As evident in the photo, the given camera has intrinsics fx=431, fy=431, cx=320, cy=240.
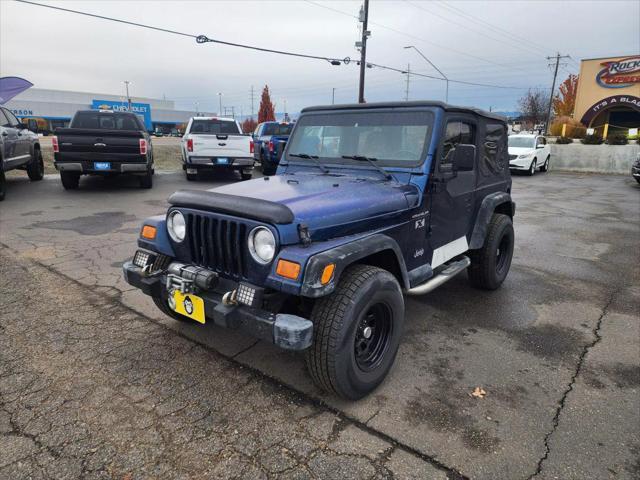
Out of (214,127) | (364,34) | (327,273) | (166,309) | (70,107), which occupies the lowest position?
(166,309)

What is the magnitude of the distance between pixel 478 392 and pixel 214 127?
11937 mm

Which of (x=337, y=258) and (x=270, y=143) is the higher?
(x=270, y=143)

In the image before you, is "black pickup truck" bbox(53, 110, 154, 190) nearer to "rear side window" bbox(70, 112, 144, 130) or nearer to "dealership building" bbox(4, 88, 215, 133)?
"rear side window" bbox(70, 112, 144, 130)

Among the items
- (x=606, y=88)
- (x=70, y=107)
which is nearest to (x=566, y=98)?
(x=606, y=88)

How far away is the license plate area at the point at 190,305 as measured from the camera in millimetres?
2732

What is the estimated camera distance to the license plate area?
2.73 metres

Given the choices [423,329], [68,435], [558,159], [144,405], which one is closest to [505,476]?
[423,329]

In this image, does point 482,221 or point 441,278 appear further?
point 482,221

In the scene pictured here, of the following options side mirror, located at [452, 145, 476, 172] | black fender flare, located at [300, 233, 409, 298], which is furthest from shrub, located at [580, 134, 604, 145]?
black fender flare, located at [300, 233, 409, 298]

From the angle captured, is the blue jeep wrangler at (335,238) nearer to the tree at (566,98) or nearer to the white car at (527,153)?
the white car at (527,153)

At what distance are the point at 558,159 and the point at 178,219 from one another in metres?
23.8

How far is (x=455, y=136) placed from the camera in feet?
12.6

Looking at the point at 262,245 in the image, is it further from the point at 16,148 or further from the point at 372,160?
the point at 16,148

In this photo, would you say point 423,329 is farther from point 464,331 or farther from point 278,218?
point 278,218
